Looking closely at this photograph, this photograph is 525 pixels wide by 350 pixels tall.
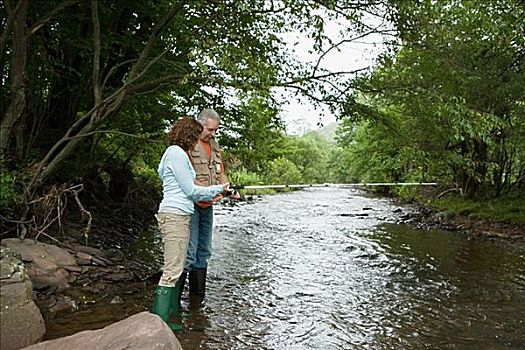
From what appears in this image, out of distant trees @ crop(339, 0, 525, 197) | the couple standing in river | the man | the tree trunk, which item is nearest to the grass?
distant trees @ crop(339, 0, 525, 197)

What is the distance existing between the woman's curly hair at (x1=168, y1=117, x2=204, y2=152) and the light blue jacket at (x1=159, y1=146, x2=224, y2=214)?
0.07 metres

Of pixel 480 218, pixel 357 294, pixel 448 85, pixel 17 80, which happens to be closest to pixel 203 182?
pixel 357 294

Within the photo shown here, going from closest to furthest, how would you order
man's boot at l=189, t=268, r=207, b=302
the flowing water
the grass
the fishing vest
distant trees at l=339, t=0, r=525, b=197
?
the flowing water → the fishing vest → man's boot at l=189, t=268, r=207, b=302 → distant trees at l=339, t=0, r=525, b=197 → the grass

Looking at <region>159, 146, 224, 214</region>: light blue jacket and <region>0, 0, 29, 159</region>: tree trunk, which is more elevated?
<region>0, 0, 29, 159</region>: tree trunk

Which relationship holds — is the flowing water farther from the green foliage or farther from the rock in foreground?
the green foliage

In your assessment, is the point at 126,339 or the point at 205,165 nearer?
the point at 126,339

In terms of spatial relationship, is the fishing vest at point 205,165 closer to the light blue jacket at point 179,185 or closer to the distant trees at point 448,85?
the light blue jacket at point 179,185

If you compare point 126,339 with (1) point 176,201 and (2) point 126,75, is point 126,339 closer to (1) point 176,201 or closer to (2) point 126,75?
(1) point 176,201

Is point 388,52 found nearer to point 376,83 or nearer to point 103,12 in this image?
point 376,83

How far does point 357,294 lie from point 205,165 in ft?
7.56

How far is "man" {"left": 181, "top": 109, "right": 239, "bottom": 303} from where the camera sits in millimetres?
4645

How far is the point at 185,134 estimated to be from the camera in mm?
4031

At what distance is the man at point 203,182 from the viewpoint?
183 inches

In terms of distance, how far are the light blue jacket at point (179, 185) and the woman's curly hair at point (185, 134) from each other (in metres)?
0.07
